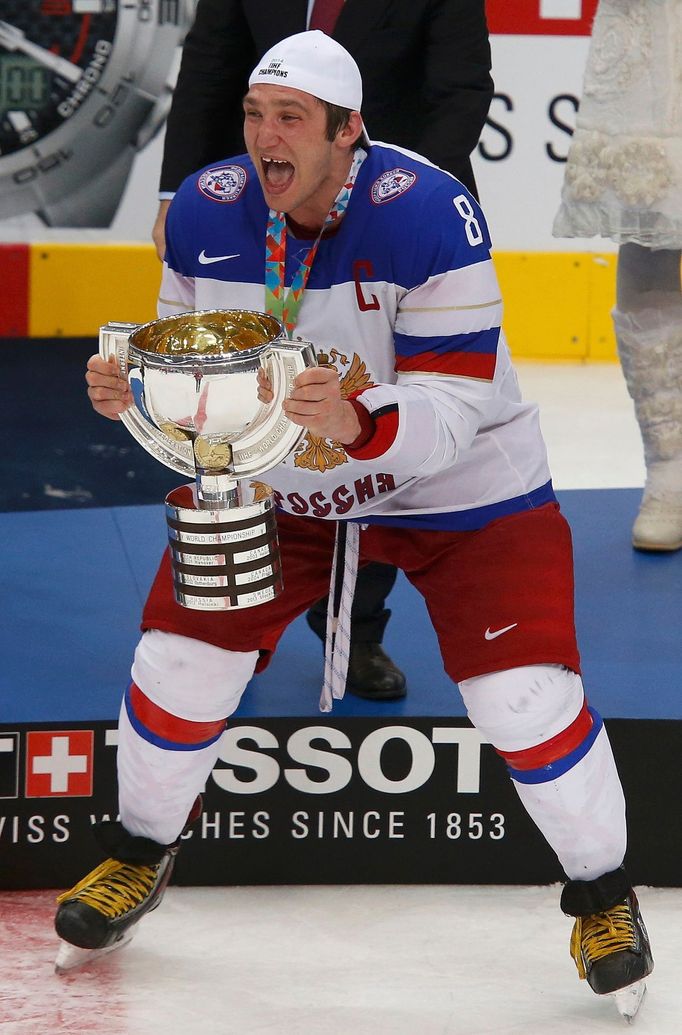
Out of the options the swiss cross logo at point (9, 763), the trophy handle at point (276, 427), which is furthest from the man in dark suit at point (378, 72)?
the trophy handle at point (276, 427)

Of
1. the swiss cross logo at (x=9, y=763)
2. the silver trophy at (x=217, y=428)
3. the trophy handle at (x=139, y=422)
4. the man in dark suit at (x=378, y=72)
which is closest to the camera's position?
the silver trophy at (x=217, y=428)

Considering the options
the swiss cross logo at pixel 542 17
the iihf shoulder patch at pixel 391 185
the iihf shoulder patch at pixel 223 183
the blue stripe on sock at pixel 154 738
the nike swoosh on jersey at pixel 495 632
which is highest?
the swiss cross logo at pixel 542 17

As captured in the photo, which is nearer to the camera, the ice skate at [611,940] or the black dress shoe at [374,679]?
the ice skate at [611,940]

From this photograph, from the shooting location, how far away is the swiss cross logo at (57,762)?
2256 millimetres

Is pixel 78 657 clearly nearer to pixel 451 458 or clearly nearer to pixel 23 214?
pixel 451 458

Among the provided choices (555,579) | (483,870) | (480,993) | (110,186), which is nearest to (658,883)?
(483,870)

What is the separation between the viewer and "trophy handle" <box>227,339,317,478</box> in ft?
5.75

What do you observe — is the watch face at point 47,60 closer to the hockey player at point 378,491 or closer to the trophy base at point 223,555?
the hockey player at point 378,491

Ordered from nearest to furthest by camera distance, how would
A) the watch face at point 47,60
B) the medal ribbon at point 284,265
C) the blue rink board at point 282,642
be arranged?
the medal ribbon at point 284,265 < the blue rink board at point 282,642 < the watch face at point 47,60

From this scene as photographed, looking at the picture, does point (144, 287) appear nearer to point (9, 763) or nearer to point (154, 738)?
point (9, 763)

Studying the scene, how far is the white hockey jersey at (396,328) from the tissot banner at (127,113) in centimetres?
301

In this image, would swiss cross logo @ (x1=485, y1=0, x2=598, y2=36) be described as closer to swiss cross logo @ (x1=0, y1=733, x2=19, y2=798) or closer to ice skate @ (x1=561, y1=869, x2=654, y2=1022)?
swiss cross logo @ (x1=0, y1=733, x2=19, y2=798)

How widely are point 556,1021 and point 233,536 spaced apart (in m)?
0.72

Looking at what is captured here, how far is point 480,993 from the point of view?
6.74 feet
